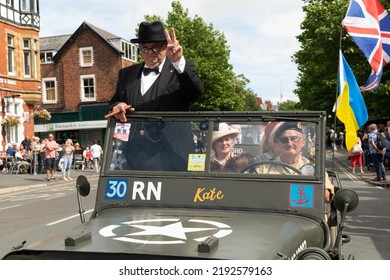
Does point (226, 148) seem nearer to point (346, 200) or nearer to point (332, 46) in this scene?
point (346, 200)

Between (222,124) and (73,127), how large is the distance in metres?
40.2

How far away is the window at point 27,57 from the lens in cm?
2900

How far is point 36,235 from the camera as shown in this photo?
7.66 m

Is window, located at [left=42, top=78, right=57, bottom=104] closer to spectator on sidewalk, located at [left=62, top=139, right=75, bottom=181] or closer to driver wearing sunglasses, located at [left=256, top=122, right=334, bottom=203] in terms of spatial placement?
spectator on sidewalk, located at [left=62, top=139, right=75, bottom=181]

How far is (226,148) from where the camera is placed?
11.9 feet

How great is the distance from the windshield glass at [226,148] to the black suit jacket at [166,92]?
1.35 feet

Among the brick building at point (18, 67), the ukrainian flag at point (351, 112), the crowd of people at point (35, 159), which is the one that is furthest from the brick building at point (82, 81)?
the ukrainian flag at point (351, 112)

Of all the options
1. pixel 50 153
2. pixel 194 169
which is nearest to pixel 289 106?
pixel 50 153

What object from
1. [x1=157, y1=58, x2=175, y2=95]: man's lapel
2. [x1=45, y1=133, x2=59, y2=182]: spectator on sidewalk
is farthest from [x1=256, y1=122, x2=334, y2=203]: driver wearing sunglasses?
[x1=45, y1=133, x2=59, y2=182]: spectator on sidewalk

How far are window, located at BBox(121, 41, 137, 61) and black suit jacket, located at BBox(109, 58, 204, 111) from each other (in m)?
38.9

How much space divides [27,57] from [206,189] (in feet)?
91.9

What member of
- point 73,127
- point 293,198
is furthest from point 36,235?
point 73,127

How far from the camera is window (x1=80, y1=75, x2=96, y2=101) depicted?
42.5 metres

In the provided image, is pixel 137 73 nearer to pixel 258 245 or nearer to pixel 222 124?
pixel 222 124
